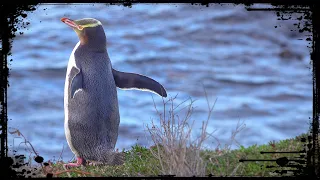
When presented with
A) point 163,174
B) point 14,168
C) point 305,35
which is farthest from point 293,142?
point 14,168

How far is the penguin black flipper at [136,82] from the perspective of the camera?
375 cm

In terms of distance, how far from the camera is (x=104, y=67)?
4.04 m

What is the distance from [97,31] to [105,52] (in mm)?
198

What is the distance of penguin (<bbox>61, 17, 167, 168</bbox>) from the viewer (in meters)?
3.94

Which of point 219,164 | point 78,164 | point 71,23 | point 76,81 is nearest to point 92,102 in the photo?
point 76,81

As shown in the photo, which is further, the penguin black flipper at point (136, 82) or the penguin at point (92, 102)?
the penguin at point (92, 102)

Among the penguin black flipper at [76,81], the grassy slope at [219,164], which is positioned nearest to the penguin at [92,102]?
the penguin black flipper at [76,81]

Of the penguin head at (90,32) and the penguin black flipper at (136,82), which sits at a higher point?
the penguin head at (90,32)

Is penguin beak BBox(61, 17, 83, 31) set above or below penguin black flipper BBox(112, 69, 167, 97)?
above

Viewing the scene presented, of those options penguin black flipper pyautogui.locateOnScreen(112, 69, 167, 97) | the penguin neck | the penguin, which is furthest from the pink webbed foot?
the penguin neck

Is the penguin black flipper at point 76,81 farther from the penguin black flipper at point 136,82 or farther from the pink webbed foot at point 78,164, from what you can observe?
the pink webbed foot at point 78,164

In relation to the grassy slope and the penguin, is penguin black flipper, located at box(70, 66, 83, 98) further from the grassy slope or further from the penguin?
the grassy slope

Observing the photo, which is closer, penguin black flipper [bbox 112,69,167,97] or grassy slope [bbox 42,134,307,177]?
grassy slope [bbox 42,134,307,177]

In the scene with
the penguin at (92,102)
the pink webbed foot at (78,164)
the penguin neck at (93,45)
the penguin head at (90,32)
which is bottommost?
the pink webbed foot at (78,164)
